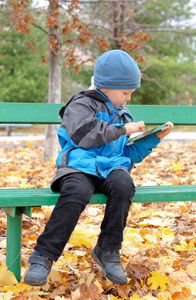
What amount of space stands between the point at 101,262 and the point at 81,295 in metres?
0.25

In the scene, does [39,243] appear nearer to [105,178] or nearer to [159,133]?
[105,178]

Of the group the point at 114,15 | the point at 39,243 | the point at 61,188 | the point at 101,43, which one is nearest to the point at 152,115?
the point at 61,188

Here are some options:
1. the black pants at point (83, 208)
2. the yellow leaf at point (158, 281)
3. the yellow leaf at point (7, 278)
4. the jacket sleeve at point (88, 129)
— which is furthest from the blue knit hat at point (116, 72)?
the yellow leaf at point (7, 278)

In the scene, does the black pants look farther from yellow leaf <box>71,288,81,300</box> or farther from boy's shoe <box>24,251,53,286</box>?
yellow leaf <box>71,288,81,300</box>

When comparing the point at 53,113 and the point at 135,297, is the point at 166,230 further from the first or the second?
the point at 53,113

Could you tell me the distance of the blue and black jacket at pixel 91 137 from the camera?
209cm

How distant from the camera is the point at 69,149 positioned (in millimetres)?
2166

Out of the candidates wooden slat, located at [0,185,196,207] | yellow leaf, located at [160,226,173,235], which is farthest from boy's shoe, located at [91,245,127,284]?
yellow leaf, located at [160,226,173,235]

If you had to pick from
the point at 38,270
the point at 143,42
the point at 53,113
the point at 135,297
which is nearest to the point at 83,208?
the point at 38,270

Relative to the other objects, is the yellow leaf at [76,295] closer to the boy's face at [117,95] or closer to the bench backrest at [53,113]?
the boy's face at [117,95]

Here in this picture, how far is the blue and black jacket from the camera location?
2.09 meters

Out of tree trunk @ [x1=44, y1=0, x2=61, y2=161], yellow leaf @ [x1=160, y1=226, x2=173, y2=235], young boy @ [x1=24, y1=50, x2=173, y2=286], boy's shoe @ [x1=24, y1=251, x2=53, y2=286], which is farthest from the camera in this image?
tree trunk @ [x1=44, y1=0, x2=61, y2=161]

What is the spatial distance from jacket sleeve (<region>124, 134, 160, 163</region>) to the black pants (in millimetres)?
292

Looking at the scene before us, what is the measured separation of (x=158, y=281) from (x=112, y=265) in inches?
10.2
